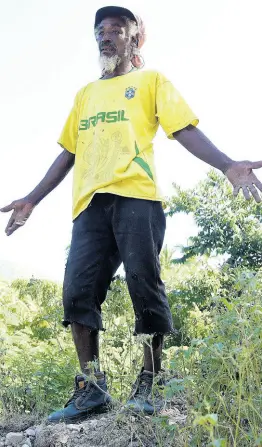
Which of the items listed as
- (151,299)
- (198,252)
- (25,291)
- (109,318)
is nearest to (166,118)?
(151,299)

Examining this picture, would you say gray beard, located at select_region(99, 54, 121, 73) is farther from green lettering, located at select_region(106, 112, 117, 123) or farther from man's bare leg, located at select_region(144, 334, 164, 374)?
man's bare leg, located at select_region(144, 334, 164, 374)

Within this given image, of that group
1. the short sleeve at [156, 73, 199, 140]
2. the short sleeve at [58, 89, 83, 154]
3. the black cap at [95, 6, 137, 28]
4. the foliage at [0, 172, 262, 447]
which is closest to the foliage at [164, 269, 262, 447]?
the foliage at [0, 172, 262, 447]

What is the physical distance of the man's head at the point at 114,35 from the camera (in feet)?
12.3

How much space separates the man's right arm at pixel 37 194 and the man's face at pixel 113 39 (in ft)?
2.15

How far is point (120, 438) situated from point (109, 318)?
1.44 m

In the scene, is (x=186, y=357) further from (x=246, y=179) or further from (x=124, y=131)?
(x=124, y=131)

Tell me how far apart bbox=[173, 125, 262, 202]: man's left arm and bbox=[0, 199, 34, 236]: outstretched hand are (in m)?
1.06

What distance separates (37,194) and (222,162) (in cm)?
127

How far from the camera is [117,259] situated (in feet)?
11.9

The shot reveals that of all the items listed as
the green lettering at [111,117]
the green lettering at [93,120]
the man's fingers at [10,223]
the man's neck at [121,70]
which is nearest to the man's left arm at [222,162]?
the green lettering at [111,117]

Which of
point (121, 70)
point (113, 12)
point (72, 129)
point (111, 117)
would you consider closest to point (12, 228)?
point (72, 129)

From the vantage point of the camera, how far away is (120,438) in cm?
299

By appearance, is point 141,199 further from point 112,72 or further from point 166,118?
point 112,72

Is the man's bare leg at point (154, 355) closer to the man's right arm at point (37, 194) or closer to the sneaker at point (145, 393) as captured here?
Answer: the sneaker at point (145, 393)
